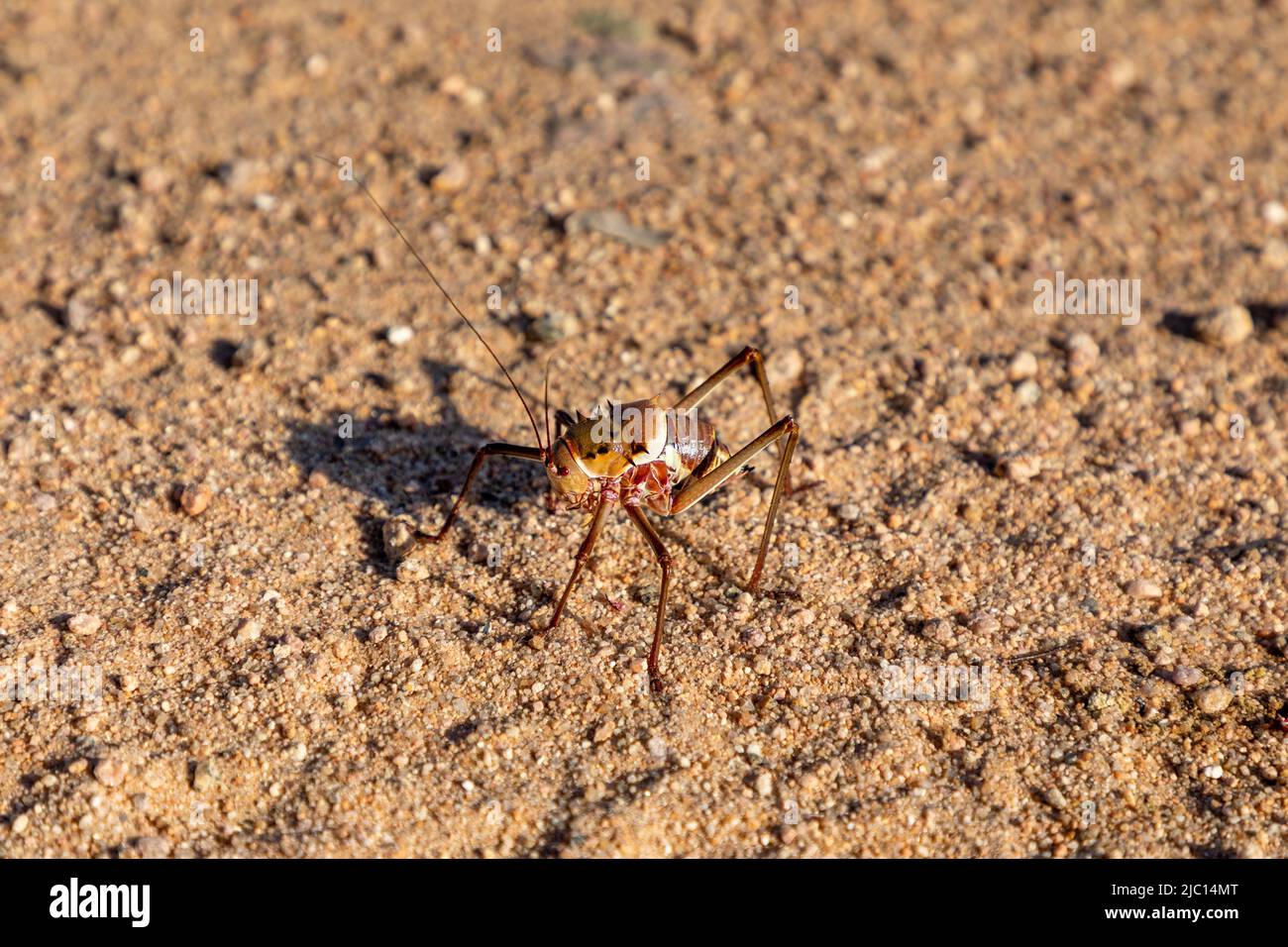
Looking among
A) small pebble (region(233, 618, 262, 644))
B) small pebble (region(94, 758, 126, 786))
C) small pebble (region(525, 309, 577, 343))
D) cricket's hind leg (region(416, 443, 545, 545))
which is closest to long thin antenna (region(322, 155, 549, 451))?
small pebble (region(525, 309, 577, 343))

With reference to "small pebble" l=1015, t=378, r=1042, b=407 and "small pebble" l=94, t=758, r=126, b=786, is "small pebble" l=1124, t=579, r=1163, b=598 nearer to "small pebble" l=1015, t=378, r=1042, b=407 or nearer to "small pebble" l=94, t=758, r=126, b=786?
"small pebble" l=1015, t=378, r=1042, b=407

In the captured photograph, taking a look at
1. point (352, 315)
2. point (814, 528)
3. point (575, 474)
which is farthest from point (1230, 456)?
point (352, 315)

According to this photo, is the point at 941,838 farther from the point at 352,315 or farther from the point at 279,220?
the point at 279,220

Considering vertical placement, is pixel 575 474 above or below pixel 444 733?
above

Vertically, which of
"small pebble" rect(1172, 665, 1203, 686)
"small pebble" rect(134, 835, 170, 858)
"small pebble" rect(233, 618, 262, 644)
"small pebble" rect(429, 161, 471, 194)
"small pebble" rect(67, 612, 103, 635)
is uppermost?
"small pebble" rect(429, 161, 471, 194)

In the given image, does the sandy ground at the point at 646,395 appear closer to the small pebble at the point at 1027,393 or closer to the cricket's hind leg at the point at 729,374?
the small pebble at the point at 1027,393

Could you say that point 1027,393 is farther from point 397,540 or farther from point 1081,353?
point 397,540

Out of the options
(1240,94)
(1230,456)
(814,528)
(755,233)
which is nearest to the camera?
(814,528)
